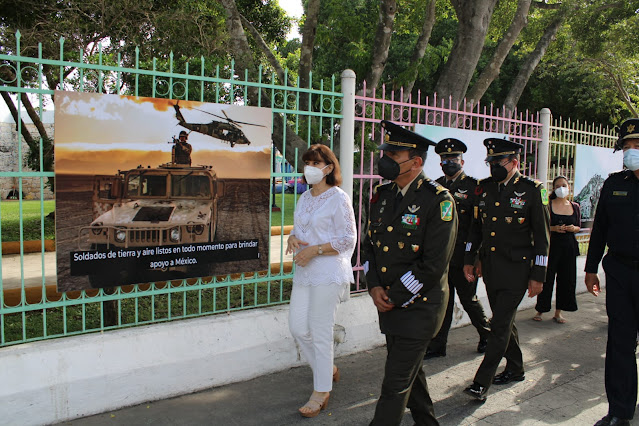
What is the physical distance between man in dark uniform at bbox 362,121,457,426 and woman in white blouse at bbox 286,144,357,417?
0.57 m

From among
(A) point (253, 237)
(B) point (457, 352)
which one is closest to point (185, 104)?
(A) point (253, 237)

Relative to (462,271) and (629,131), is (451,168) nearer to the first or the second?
(462,271)

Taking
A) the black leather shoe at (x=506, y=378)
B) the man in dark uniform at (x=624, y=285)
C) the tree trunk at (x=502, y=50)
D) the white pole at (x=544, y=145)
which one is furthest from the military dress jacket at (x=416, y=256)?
the tree trunk at (x=502, y=50)

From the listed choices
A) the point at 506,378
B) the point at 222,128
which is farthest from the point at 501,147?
the point at 222,128

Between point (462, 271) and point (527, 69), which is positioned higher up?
point (527, 69)

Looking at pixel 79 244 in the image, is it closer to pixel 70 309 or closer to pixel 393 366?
pixel 393 366

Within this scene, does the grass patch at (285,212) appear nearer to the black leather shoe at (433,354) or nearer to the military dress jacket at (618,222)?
the black leather shoe at (433,354)

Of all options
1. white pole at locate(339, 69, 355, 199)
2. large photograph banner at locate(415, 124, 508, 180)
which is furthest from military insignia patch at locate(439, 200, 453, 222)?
large photograph banner at locate(415, 124, 508, 180)

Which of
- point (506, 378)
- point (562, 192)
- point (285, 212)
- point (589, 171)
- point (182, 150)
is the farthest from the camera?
point (285, 212)

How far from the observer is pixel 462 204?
498cm

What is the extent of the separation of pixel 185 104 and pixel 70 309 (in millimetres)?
4404

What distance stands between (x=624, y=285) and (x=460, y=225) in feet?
5.49

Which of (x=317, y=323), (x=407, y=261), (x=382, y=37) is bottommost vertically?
(x=317, y=323)

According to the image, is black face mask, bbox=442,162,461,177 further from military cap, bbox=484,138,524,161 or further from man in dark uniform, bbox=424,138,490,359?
military cap, bbox=484,138,524,161
